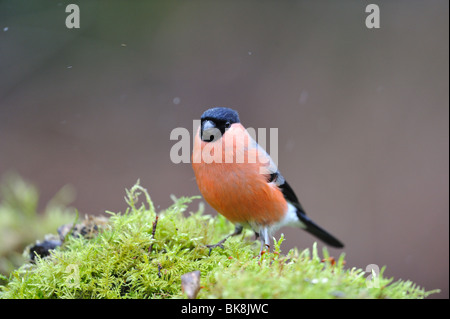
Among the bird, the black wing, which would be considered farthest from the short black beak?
the black wing

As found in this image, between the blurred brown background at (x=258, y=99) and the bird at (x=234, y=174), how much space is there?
14.9 feet

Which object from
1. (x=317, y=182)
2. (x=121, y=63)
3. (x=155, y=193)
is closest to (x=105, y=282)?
(x=155, y=193)

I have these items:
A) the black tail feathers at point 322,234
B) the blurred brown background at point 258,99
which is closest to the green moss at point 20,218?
the black tail feathers at point 322,234

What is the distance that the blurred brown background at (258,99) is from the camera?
819cm

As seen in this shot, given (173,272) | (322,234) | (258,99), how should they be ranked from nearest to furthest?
(173,272) < (322,234) < (258,99)

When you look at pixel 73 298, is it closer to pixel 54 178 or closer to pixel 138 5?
pixel 54 178

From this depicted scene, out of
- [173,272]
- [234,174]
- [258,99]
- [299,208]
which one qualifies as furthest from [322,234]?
[258,99]

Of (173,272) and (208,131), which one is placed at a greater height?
(208,131)

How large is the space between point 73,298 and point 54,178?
6996 millimetres

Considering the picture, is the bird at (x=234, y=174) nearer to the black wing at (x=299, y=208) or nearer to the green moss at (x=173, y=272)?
the black wing at (x=299, y=208)

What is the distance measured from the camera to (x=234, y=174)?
10.3ft

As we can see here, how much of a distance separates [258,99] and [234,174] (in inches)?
259

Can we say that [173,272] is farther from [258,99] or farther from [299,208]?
[258,99]
